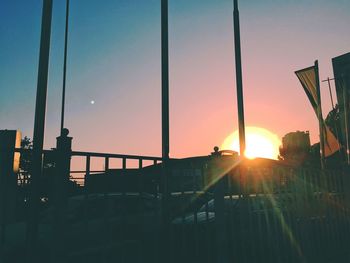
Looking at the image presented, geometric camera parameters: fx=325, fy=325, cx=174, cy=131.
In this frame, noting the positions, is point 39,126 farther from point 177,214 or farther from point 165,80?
point 165,80

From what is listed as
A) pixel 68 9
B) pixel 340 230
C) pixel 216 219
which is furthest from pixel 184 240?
pixel 68 9

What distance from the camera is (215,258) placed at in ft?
14.6

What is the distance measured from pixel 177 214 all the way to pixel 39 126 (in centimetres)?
204

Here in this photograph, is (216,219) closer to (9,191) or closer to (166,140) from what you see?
(166,140)

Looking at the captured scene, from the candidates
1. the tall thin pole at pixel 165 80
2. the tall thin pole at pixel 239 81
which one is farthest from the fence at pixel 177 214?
the tall thin pole at pixel 239 81

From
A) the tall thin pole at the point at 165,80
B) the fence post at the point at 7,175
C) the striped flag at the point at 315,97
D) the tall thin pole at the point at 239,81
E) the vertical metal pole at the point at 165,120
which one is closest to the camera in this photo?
the fence post at the point at 7,175

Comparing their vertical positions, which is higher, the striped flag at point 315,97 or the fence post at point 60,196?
the striped flag at point 315,97

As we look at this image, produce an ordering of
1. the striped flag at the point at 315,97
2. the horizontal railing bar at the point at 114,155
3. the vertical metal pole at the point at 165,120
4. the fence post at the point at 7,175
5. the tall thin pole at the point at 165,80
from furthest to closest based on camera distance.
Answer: the striped flag at the point at 315,97
the tall thin pole at the point at 165,80
the vertical metal pole at the point at 165,120
the horizontal railing bar at the point at 114,155
the fence post at the point at 7,175

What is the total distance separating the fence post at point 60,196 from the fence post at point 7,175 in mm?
374

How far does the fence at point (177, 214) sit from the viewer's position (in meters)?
3.20

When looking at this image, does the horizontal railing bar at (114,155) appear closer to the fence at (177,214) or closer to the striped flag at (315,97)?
the fence at (177,214)

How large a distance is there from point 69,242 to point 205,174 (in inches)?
80.8

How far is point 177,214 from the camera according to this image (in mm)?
4281

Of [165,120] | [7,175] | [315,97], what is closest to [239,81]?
[165,120]
